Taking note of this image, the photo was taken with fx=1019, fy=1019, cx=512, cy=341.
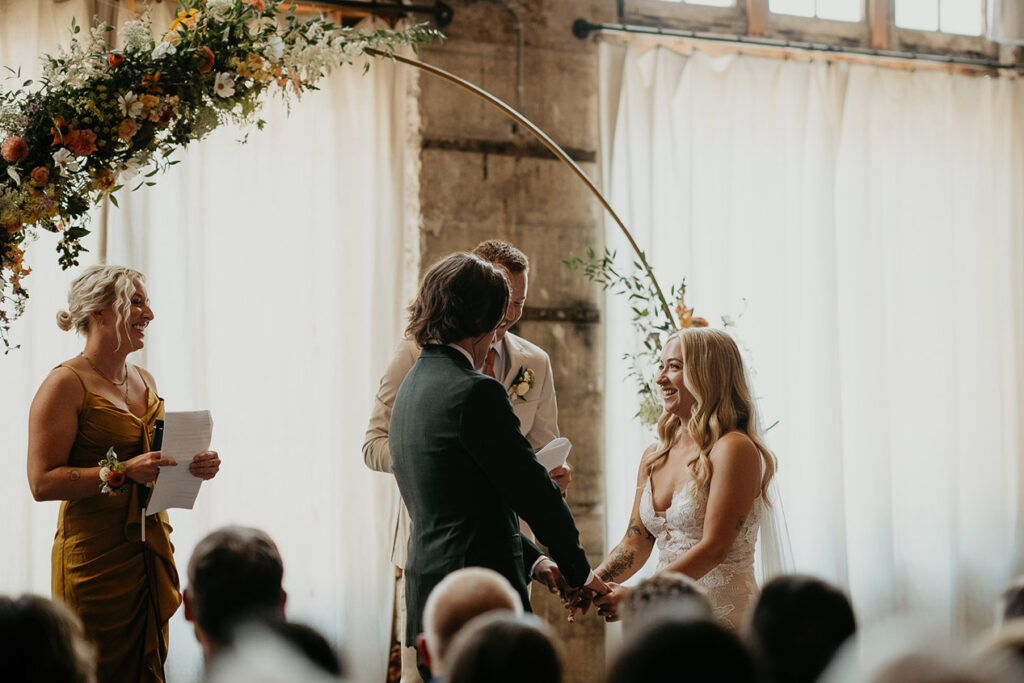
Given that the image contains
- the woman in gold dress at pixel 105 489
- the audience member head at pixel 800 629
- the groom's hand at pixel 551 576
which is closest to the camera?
the audience member head at pixel 800 629

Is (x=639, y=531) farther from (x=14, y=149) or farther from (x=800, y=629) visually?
(x=14, y=149)

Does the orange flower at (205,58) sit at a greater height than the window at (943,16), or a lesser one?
lesser

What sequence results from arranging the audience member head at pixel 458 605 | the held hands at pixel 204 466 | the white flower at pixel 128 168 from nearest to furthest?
the audience member head at pixel 458 605, the white flower at pixel 128 168, the held hands at pixel 204 466

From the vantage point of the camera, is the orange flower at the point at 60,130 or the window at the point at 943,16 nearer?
the orange flower at the point at 60,130

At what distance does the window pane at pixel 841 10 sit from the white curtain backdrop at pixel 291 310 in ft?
7.86

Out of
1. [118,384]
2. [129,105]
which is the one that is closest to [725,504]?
[118,384]

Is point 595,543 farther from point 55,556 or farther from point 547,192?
point 55,556

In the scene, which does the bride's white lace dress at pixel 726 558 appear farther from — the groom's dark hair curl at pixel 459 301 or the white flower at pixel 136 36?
the white flower at pixel 136 36

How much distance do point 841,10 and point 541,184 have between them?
81.5 inches

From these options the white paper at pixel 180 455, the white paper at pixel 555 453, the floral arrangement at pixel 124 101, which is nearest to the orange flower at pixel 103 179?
the floral arrangement at pixel 124 101

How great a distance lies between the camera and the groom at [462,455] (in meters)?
2.44

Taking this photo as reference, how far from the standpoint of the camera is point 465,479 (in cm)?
246

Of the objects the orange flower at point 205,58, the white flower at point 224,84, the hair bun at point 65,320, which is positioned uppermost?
the orange flower at point 205,58

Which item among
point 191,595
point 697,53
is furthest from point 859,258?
point 191,595
